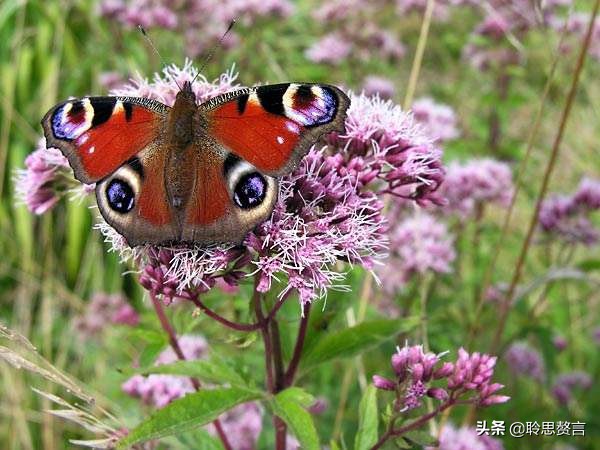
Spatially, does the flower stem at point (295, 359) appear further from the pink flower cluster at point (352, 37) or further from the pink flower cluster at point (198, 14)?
the pink flower cluster at point (352, 37)

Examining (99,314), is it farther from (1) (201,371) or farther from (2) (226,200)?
(2) (226,200)

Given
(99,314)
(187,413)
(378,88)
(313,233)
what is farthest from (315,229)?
(378,88)

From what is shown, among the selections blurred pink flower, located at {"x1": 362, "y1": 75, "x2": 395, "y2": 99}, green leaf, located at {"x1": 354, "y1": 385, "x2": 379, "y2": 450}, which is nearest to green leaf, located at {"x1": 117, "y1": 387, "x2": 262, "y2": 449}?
green leaf, located at {"x1": 354, "y1": 385, "x2": 379, "y2": 450}

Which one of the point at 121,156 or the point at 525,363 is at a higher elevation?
the point at 121,156

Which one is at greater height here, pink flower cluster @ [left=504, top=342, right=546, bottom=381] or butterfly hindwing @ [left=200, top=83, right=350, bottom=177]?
butterfly hindwing @ [left=200, top=83, right=350, bottom=177]

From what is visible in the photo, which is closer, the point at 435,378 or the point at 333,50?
the point at 435,378

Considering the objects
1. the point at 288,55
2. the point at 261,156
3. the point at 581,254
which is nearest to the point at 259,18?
the point at 288,55

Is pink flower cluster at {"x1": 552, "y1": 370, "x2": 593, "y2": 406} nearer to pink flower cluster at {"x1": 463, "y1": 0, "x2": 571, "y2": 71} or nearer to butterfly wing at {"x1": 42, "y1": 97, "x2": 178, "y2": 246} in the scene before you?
Answer: pink flower cluster at {"x1": 463, "y1": 0, "x2": 571, "y2": 71}
